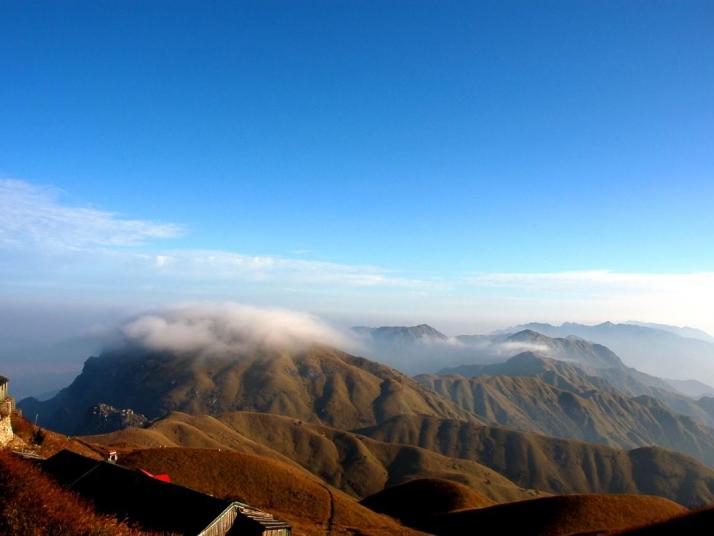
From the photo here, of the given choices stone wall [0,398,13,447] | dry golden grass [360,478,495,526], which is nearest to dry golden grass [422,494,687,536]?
dry golden grass [360,478,495,526]

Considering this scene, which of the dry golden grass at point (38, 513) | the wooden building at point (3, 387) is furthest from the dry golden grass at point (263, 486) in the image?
the dry golden grass at point (38, 513)

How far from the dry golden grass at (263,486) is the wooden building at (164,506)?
135 ft

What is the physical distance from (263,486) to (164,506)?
6911 cm

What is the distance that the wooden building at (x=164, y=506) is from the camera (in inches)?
1331

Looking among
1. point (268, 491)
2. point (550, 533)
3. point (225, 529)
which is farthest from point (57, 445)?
point (550, 533)

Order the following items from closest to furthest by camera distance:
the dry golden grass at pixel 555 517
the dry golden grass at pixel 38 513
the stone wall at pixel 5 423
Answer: the dry golden grass at pixel 38 513, the stone wall at pixel 5 423, the dry golden grass at pixel 555 517

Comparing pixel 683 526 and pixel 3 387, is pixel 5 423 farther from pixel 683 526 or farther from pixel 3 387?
pixel 683 526

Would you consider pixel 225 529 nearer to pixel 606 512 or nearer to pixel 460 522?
pixel 460 522

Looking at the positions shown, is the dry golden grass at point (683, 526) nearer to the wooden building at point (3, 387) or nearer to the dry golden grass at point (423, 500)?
the wooden building at point (3, 387)

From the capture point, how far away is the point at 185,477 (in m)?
94.2

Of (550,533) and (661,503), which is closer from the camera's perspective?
(550,533)

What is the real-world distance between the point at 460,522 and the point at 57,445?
69453mm

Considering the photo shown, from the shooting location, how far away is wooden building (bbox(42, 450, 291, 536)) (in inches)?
1331

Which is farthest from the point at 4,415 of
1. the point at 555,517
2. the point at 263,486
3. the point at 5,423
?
the point at 555,517
